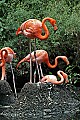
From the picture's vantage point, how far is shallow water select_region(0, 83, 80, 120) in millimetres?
5566

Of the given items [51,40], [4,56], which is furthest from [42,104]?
[51,40]

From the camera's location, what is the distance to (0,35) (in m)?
8.56

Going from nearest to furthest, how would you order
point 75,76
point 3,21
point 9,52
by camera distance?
point 9,52
point 75,76
point 3,21

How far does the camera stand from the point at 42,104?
5.73 meters

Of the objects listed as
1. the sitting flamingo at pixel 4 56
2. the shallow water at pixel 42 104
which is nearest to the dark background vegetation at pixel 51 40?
the sitting flamingo at pixel 4 56

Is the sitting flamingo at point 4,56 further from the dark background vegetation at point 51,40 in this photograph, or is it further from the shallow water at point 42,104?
the dark background vegetation at point 51,40

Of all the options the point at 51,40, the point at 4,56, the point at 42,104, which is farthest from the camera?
the point at 51,40

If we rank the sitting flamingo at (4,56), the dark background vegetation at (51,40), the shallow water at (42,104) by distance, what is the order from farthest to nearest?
the dark background vegetation at (51,40)
the sitting flamingo at (4,56)
the shallow water at (42,104)

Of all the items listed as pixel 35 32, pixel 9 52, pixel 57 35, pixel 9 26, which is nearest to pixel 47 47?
pixel 57 35

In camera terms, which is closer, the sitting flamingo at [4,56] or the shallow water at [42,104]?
the shallow water at [42,104]

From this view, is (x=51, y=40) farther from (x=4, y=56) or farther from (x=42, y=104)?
(x=42, y=104)

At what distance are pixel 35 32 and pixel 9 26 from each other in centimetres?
272

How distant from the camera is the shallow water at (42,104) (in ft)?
18.3

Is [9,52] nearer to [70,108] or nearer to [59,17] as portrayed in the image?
[70,108]
